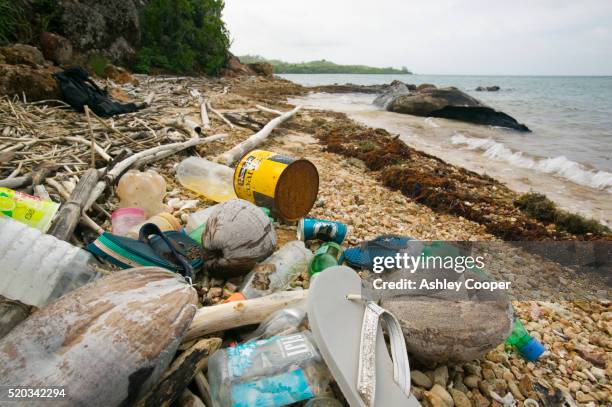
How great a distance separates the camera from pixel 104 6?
1716 centimetres

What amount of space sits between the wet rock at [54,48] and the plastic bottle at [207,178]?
11.4 m

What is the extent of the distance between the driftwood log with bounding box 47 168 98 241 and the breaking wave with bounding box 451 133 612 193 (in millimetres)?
8517

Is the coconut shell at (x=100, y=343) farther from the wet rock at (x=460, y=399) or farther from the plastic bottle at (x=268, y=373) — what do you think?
the wet rock at (x=460, y=399)

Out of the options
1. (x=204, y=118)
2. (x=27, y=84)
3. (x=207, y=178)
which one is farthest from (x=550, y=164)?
(x=27, y=84)

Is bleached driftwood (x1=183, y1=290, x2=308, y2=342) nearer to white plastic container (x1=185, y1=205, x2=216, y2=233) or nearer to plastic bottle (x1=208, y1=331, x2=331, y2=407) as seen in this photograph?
plastic bottle (x1=208, y1=331, x2=331, y2=407)

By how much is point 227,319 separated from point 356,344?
2.34 feet

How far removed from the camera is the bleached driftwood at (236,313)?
1.77 m

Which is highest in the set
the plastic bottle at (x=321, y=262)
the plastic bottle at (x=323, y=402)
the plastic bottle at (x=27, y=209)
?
the plastic bottle at (x=27, y=209)

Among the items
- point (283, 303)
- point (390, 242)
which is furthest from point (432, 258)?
point (283, 303)

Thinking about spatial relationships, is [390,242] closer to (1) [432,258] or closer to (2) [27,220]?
(1) [432,258]

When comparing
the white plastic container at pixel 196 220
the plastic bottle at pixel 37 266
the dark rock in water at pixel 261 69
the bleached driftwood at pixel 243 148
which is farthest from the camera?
the dark rock in water at pixel 261 69

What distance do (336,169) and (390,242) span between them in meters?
3.10

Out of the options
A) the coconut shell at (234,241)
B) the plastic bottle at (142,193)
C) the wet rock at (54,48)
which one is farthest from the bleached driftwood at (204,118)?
the wet rock at (54,48)

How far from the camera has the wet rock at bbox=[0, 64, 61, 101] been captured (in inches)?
243
